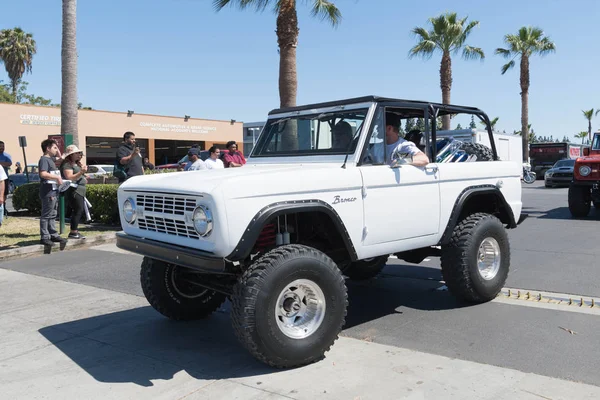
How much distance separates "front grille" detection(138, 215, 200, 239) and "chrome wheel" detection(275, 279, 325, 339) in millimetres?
788

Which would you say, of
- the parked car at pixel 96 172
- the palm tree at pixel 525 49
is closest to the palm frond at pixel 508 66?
the palm tree at pixel 525 49

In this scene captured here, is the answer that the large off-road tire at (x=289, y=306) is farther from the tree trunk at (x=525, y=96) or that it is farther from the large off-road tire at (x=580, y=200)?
the tree trunk at (x=525, y=96)

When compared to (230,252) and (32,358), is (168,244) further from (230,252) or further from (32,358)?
(32,358)

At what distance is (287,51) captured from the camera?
13.9m

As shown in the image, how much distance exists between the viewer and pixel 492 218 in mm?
5449

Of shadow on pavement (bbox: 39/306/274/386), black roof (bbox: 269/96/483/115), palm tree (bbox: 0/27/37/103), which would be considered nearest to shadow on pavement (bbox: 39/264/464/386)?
shadow on pavement (bbox: 39/306/274/386)

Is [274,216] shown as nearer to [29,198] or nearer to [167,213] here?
[167,213]

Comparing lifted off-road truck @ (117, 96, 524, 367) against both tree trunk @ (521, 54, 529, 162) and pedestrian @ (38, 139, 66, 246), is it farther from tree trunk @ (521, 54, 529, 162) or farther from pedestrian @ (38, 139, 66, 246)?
tree trunk @ (521, 54, 529, 162)

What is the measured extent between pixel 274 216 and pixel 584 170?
11133 millimetres

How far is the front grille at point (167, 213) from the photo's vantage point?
153 inches

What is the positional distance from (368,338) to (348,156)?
1.53 meters

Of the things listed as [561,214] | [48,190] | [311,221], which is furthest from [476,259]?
[561,214]

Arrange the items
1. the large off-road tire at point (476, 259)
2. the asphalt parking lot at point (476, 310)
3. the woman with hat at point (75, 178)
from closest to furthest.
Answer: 1. the asphalt parking lot at point (476, 310)
2. the large off-road tire at point (476, 259)
3. the woman with hat at point (75, 178)

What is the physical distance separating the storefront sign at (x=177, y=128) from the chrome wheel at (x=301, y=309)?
1502 inches
